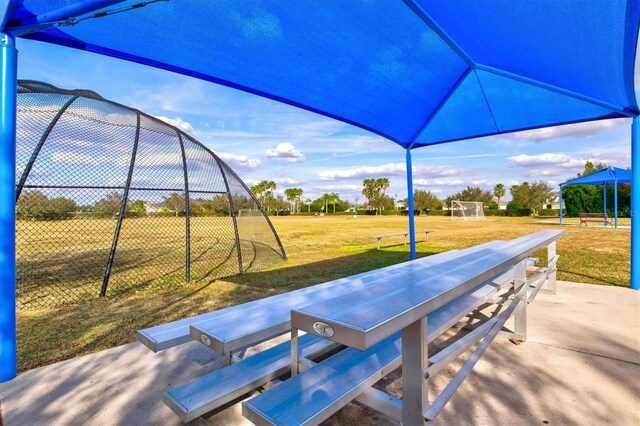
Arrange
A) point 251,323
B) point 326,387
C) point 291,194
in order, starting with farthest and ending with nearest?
point 291,194 → point 251,323 → point 326,387

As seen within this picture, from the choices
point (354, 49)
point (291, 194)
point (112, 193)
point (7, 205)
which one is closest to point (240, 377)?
point (7, 205)

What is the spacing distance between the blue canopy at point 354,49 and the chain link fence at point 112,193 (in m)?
2.95

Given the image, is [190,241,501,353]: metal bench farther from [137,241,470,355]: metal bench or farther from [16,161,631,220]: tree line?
[16,161,631,220]: tree line

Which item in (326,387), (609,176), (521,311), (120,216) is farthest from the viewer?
(609,176)

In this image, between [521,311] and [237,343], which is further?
[521,311]

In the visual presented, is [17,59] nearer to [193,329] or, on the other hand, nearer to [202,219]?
[193,329]

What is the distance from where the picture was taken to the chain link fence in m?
4.93

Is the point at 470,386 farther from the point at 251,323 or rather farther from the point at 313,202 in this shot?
the point at 313,202

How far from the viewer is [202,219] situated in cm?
757

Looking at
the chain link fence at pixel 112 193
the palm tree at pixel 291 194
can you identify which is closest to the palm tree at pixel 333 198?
the palm tree at pixel 291 194

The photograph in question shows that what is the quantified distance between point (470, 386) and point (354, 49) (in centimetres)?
319

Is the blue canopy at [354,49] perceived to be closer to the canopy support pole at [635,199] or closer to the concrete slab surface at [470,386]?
the canopy support pole at [635,199]

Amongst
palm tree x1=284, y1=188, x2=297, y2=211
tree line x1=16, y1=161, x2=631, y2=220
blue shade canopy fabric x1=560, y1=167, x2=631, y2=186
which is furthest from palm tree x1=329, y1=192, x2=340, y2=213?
blue shade canopy fabric x1=560, y1=167, x2=631, y2=186

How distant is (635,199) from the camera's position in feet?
16.8
